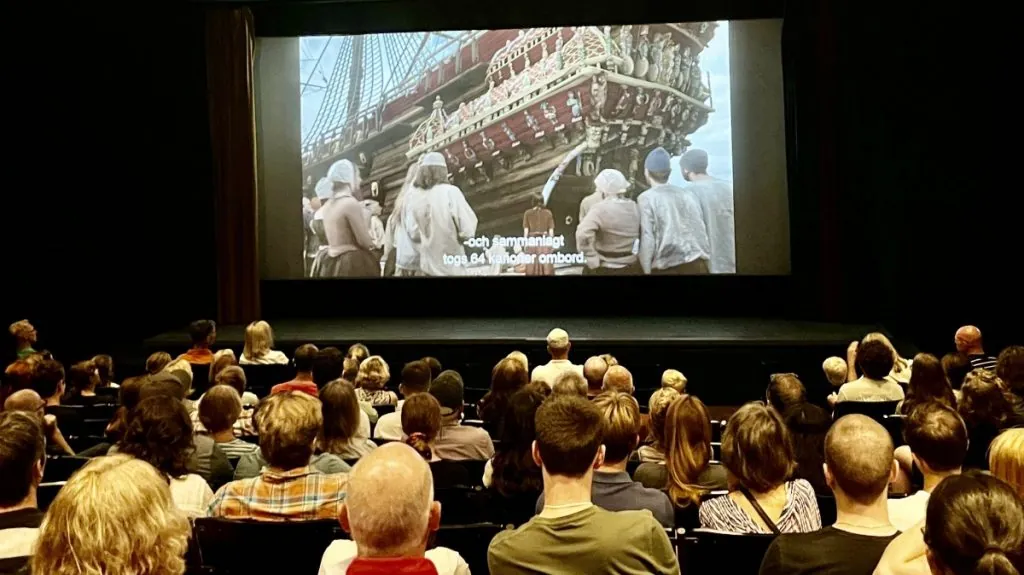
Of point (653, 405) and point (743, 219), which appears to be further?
point (743, 219)

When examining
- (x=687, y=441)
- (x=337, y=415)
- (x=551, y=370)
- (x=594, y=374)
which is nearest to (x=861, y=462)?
(x=687, y=441)

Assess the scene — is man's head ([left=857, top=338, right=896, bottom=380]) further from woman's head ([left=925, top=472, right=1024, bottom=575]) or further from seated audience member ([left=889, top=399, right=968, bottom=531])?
woman's head ([left=925, top=472, right=1024, bottom=575])

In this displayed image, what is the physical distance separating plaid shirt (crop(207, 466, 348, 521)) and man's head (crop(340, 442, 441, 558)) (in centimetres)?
102

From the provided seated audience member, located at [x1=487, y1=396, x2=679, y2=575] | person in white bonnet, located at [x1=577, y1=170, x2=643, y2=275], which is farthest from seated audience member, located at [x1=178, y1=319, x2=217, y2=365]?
seated audience member, located at [x1=487, y1=396, x2=679, y2=575]

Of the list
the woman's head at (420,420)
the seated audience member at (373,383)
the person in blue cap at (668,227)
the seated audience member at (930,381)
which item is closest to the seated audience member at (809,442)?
the seated audience member at (930,381)

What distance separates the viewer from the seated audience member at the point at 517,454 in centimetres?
322

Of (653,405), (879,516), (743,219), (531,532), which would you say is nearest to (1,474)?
(531,532)

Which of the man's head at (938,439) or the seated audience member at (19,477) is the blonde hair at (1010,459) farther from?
the seated audience member at (19,477)

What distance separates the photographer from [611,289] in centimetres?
1038

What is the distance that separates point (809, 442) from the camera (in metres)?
3.83

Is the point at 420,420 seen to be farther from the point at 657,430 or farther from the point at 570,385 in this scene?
the point at 657,430

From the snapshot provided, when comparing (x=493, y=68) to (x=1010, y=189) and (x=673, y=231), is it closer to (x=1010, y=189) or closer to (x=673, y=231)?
(x=673, y=231)

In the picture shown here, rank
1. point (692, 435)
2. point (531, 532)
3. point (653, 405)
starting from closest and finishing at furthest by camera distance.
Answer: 1. point (531, 532)
2. point (692, 435)
3. point (653, 405)

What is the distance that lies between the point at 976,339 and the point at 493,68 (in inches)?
231
